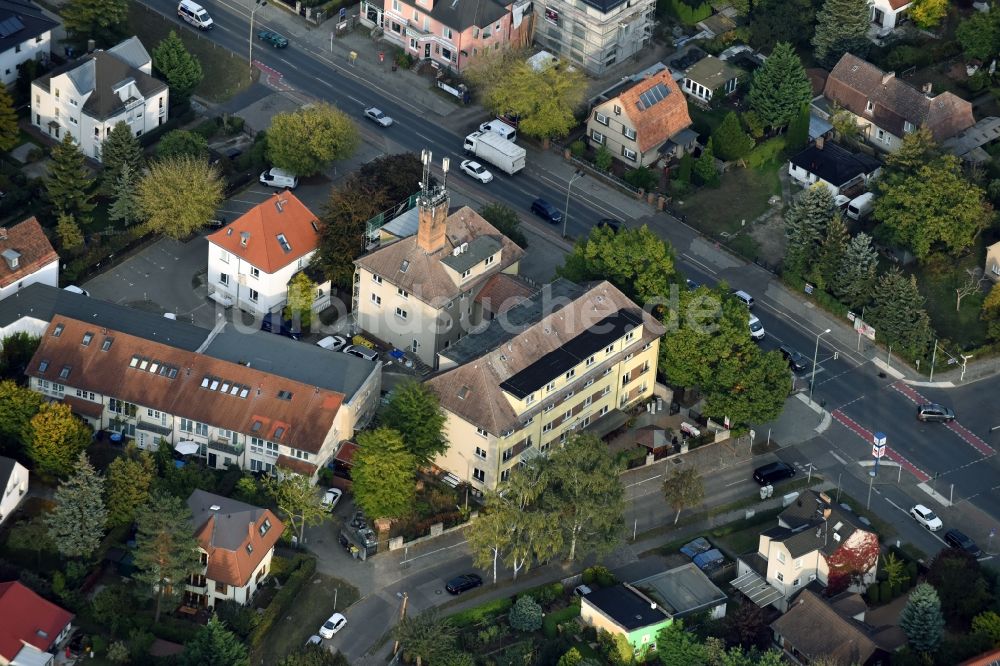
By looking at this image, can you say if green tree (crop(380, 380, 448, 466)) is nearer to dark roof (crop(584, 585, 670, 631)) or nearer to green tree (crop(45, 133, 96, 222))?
dark roof (crop(584, 585, 670, 631))

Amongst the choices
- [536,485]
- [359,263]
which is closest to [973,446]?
[536,485]

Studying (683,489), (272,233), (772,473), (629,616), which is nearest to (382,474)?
(629,616)

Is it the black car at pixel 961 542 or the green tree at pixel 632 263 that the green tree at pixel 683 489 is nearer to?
the green tree at pixel 632 263

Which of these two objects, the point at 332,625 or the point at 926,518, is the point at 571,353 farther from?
the point at 926,518

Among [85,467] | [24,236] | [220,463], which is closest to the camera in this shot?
[85,467]

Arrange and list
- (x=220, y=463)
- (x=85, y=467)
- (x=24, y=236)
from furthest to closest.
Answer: (x=24, y=236) < (x=220, y=463) < (x=85, y=467)

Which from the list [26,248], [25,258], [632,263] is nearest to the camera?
[25,258]

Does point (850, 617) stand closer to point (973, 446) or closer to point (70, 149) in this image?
point (973, 446)

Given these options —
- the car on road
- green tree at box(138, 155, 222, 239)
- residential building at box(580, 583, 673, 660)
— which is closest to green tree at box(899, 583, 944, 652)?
residential building at box(580, 583, 673, 660)

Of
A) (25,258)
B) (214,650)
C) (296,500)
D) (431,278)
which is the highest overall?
(431,278)
